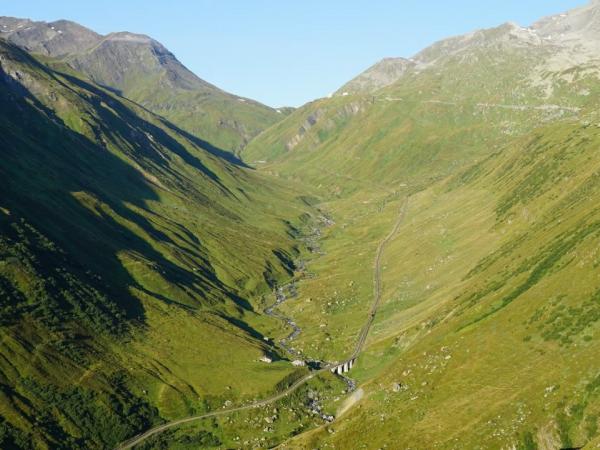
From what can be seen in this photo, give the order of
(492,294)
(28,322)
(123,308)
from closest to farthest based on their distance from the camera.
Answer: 1. (492,294)
2. (28,322)
3. (123,308)

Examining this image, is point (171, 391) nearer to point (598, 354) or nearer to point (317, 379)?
point (317, 379)

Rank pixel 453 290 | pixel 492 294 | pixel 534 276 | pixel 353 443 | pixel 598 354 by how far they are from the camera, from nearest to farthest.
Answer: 1. pixel 598 354
2. pixel 353 443
3. pixel 534 276
4. pixel 492 294
5. pixel 453 290

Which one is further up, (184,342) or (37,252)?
(37,252)

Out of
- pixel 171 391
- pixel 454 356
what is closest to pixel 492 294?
pixel 454 356

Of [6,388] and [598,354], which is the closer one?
[598,354]

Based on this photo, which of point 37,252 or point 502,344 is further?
point 37,252

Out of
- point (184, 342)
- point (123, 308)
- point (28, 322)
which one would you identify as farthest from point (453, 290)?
point (28, 322)

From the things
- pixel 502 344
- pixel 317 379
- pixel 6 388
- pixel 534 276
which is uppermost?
pixel 534 276

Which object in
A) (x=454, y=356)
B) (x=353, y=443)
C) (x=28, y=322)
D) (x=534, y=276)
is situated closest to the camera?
(x=353, y=443)

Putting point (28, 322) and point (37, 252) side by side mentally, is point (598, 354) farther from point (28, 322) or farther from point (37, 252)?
point (37, 252)
